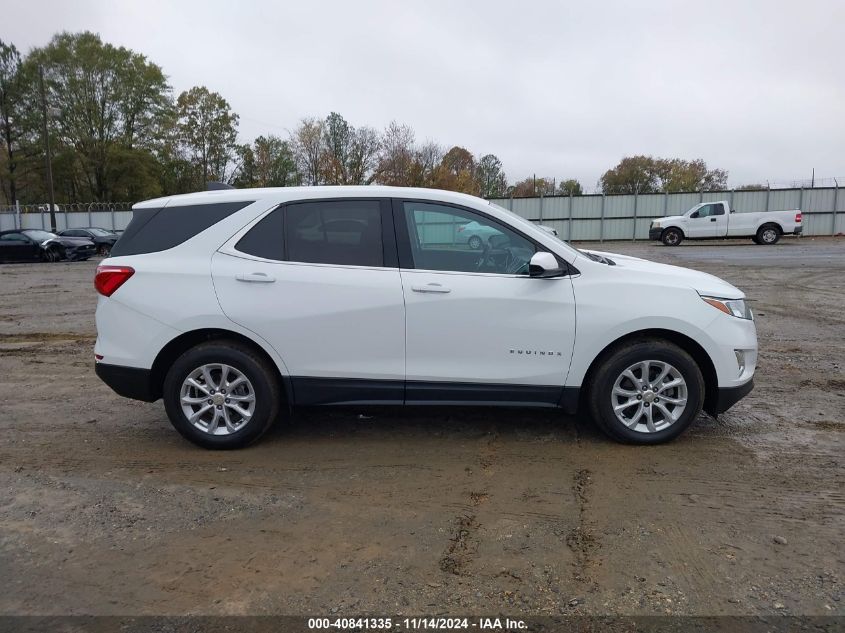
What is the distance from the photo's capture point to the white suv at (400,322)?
14.1ft

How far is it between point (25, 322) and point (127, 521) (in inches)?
331

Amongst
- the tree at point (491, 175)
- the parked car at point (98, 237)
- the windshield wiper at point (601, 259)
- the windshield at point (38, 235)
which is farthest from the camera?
the tree at point (491, 175)

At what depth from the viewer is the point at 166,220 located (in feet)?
15.1

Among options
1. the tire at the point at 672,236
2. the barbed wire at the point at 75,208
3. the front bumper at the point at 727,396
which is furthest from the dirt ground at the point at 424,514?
the barbed wire at the point at 75,208

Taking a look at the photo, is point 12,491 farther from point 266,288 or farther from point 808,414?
point 808,414

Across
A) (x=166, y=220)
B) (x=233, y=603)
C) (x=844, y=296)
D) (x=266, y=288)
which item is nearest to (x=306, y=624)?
(x=233, y=603)

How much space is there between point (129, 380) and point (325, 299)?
5.14 feet

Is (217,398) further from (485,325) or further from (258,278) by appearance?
(485,325)

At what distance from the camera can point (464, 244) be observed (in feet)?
14.6

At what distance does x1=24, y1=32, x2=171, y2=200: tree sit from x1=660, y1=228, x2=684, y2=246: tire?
43.0m

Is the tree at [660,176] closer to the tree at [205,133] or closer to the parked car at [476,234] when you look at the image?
the tree at [205,133]

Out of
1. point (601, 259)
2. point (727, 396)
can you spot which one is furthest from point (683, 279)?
point (727, 396)

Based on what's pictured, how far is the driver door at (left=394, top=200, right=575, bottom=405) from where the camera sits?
4.28 m

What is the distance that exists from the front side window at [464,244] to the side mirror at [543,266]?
0.12m
